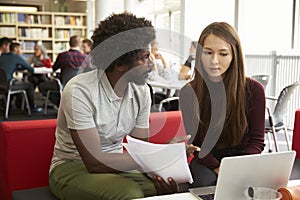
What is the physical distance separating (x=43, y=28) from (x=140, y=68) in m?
7.61

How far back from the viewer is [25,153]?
6.25ft

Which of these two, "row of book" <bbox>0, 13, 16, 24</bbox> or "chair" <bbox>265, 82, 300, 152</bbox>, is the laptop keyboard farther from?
"row of book" <bbox>0, 13, 16, 24</bbox>

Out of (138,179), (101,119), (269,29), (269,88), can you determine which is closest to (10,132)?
(101,119)

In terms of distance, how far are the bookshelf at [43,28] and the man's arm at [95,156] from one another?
7448 mm

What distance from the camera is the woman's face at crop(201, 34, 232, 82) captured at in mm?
1756

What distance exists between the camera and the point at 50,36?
28.6 feet

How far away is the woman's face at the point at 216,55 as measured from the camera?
1.76 meters

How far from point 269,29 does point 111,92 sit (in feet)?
13.0

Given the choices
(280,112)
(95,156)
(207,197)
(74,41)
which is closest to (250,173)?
(207,197)

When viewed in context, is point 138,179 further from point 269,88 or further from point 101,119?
point 269,88

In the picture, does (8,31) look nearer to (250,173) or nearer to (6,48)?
(6,48)

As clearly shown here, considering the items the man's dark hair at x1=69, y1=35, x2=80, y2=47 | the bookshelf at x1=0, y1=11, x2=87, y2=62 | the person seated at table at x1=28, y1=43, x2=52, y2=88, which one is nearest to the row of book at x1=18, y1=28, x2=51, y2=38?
the bookshelf at x1=0, y1=11, x2=87, y2=62

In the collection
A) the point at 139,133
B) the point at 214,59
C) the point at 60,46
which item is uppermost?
the point at 60,46

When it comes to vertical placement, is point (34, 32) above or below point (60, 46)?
above
